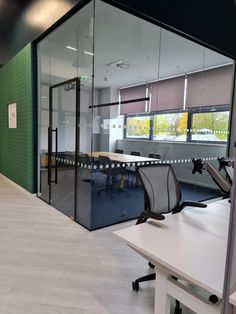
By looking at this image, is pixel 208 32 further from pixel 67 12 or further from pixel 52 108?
pixel 52 108

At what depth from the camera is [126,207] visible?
4234 millimetres

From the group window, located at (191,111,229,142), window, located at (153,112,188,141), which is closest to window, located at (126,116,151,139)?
window, located at (153,112,188,141)

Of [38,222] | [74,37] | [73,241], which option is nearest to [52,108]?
[74,37]

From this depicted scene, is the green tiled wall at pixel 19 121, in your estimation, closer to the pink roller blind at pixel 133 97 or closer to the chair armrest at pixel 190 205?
the pink roller blind at pixel 133 97

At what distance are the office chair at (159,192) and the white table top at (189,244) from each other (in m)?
0.29

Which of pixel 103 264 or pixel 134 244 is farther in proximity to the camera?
pixel 103 264

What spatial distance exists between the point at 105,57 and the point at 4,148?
381 centimetres

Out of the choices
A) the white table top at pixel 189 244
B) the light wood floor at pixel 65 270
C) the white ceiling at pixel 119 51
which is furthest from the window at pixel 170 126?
the white table top at pixel 189 244

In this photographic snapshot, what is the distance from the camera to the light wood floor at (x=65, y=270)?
1.88 meters

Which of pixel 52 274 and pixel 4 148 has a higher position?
pixel 4 148

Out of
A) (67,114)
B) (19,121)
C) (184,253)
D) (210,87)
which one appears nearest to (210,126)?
(210,87)

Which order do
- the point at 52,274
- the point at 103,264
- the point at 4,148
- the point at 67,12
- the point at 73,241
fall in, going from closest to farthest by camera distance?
the point at 52,274 < the point at 103,264 < the point at 73,241 < the point at 67,12 < the point at 4,148

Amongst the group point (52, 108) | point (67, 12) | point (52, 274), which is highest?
point (67, 12)

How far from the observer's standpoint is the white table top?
3.67ft
